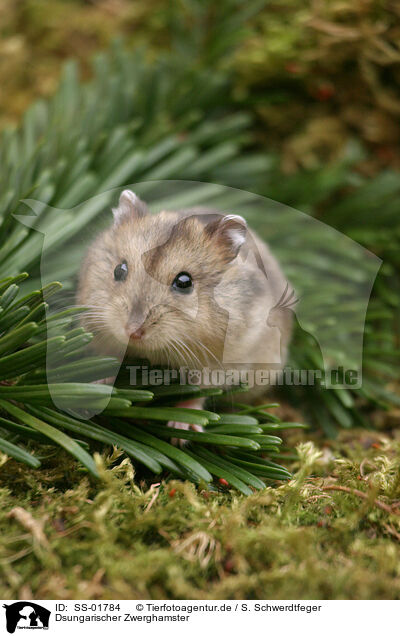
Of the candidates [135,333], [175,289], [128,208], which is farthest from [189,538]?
[128,208]

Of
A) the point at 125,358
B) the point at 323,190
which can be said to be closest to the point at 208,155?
the point at 323,190

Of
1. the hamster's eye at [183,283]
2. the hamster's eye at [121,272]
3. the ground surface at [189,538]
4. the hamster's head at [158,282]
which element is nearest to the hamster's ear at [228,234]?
the hamster's head at [158,282]

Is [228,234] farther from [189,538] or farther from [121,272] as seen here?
[189,538]
